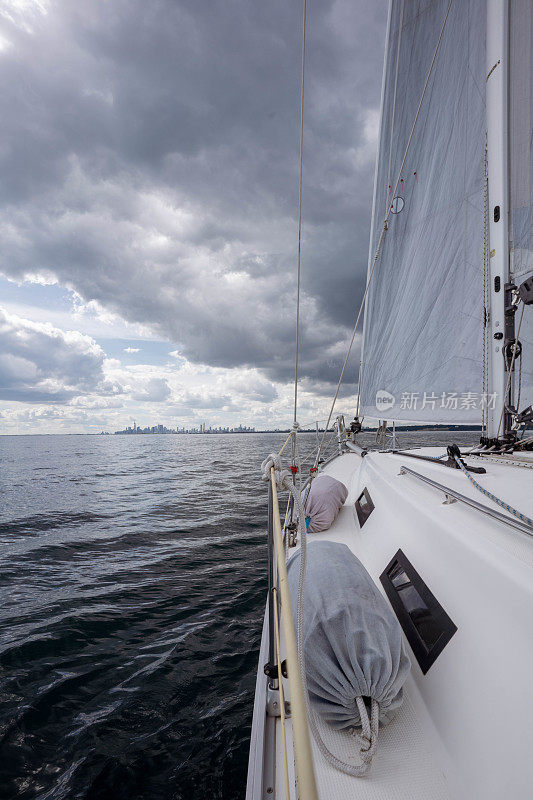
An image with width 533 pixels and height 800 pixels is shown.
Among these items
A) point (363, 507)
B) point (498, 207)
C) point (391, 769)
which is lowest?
point (391, 769)

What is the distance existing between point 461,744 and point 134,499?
12511 mm

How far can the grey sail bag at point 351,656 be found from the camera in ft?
5.19

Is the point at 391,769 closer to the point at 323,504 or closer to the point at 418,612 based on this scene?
the point at 418,612

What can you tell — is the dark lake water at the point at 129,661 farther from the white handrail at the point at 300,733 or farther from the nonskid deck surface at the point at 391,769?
the white handrail at the point at 300,733

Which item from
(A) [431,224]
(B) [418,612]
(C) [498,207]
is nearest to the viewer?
(B) [418,612]

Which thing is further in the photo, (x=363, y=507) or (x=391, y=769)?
(x=363, y=507)

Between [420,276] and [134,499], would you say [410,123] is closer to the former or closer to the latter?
[420,276]

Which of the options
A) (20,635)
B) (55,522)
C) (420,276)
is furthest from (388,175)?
(55,522)

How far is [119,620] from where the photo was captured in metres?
4.46

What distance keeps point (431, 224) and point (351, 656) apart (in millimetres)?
6316

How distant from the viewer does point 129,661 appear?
367cm

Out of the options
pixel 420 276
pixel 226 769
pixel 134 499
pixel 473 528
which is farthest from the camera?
pixel 134 499

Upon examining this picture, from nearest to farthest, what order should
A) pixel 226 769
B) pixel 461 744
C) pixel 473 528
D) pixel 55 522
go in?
pixel 461 744 → pixel 473 528 → pixel 226 769 → pixel 55 522

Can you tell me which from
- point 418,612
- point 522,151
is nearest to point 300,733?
point 418,612
